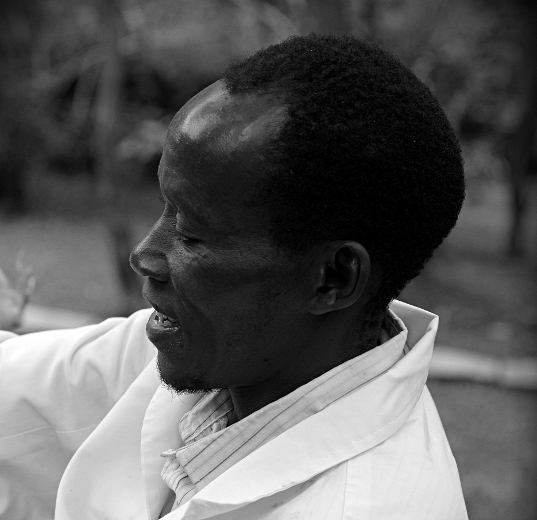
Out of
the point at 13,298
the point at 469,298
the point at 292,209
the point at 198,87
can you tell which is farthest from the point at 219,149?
the point at 198,87

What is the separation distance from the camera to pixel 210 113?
1.53m

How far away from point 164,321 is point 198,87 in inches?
423

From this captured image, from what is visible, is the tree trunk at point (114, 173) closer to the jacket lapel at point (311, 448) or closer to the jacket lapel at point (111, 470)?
the jacket lapel at point (111, 470)

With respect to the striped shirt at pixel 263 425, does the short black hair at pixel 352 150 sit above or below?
above

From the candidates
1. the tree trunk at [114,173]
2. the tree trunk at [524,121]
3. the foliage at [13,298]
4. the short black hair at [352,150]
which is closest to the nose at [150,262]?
the short black hair at [352,150]

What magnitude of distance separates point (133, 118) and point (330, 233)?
10881 millimetres

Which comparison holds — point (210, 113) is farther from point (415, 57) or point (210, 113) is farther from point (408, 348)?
point (415, 57)

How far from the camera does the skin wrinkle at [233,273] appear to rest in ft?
4.94

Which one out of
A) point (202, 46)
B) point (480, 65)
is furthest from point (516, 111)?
point (202, 46)

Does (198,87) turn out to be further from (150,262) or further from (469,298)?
(150,262)

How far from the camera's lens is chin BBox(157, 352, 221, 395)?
166 cm

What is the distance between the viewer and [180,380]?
1.66 meters

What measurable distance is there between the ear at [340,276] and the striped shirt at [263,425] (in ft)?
0.41

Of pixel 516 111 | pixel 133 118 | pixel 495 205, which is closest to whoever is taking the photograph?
pixel 516 111
